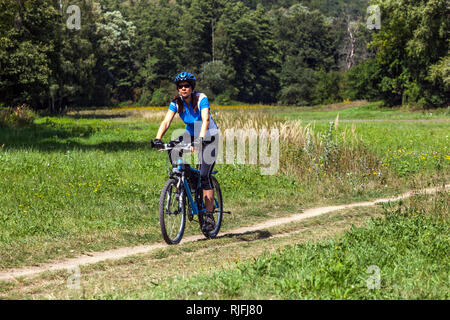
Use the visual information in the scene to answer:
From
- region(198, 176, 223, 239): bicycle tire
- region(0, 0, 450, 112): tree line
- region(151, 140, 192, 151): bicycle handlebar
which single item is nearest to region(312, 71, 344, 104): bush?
region(0, 0, 450, 112): tree line

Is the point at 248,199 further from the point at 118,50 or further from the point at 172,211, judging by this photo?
the point at 118,50

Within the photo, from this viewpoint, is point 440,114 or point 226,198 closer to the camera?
point 226,198

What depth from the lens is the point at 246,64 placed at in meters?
94.0

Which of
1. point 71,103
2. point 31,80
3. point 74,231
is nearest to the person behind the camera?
point 74,231

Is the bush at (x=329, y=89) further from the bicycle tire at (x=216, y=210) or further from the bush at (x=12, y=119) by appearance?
the bicycle tire at (x=216, y=210)

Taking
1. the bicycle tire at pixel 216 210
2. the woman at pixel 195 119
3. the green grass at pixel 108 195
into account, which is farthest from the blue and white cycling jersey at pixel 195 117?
the green grass at pixel 108 195

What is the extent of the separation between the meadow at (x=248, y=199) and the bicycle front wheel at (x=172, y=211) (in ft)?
2.39

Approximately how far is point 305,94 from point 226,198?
259ft

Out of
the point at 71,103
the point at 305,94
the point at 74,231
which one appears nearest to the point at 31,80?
the point at 71,103

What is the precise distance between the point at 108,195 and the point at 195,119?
4.73 metres

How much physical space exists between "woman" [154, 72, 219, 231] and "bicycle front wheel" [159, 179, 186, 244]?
1.89 ft

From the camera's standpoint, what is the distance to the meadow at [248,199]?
600 cm

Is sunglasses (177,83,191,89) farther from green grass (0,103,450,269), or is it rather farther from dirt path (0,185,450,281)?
green grass (0,103,450,269)
